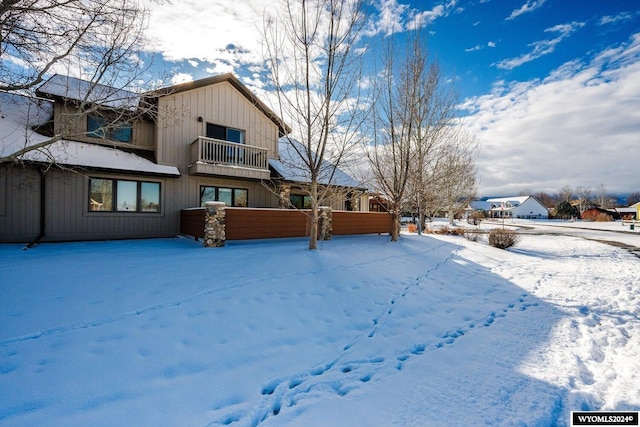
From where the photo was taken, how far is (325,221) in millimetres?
12023

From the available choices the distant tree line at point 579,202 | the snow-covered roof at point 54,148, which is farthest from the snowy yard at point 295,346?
the distant tree line at point 579,202

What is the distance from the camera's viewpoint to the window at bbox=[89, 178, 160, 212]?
11.1 m

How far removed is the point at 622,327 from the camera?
4914 millimetres

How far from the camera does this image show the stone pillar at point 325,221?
38.9 feet

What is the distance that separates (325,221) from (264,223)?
261 centimetres

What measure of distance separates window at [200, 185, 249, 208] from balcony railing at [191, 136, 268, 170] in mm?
1501

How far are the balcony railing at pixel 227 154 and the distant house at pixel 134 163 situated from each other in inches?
1.8

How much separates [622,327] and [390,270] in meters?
4.49

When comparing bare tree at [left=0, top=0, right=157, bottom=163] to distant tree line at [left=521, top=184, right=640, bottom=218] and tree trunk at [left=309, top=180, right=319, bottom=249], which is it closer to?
tree trunk at [left=309, top=180, right=319, bottom=249]

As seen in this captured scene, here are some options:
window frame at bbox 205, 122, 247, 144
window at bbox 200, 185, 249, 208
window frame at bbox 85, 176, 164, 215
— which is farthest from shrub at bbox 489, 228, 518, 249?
window frame at bbox 85, 176, 164, 215

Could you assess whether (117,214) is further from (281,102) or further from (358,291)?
(358,291)

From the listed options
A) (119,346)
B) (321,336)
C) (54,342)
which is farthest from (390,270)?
(54,342)

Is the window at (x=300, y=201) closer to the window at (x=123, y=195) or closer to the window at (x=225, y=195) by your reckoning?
the window at (x=225, y=195)

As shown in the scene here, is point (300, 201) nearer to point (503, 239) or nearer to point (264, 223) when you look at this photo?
point (264, 223)
